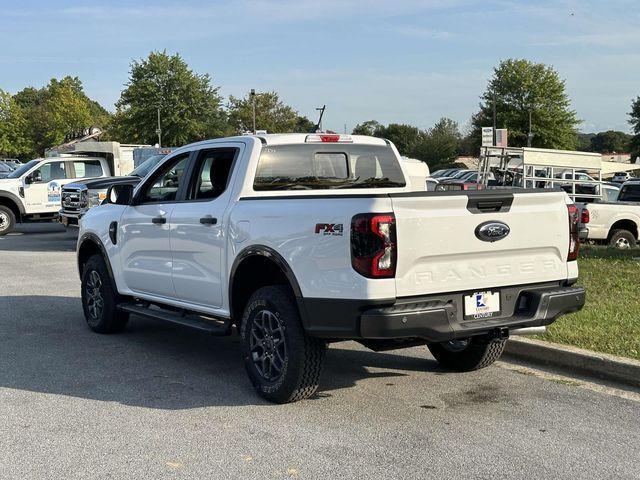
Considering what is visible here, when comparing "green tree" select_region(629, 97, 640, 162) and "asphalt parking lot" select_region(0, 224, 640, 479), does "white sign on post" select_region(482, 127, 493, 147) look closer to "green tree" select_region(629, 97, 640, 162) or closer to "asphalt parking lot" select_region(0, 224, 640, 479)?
"asphalt parking lot" select_region(0, 224, 640, 479)

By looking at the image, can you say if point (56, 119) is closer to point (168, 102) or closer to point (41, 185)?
point (168, 102)

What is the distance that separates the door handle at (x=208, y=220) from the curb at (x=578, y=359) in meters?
2.99

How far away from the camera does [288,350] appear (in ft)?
16.5

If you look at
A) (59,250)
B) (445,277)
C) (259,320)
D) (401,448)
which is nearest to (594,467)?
(401,448)

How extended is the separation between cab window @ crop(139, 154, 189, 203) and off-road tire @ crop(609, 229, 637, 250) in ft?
37.5

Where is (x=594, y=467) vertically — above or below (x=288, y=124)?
below

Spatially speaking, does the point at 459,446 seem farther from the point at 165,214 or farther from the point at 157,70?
the point at 157,70

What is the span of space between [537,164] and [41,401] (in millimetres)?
18093

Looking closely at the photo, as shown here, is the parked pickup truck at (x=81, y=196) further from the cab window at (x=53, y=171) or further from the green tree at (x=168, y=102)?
the green tree at (x=168, y=102)

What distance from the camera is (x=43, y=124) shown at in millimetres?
87875

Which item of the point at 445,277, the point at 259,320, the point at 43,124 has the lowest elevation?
the point at 259,320

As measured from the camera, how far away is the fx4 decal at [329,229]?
4.64 m

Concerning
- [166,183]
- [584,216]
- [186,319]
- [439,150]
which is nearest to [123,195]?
[166,183]

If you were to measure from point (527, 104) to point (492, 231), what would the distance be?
7085 centimetres
